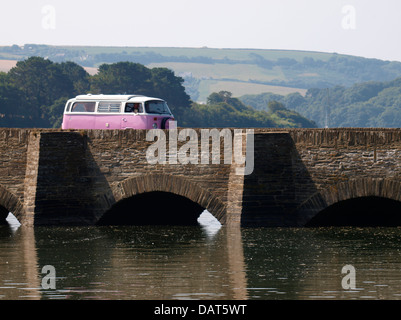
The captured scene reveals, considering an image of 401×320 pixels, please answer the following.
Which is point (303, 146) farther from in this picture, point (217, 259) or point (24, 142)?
point (24, 142)

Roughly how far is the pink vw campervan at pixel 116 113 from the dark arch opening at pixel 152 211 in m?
3.00

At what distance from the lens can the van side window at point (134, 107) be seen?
37.9 metres

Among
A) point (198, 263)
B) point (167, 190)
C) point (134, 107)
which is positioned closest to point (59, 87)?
point (134, 107)

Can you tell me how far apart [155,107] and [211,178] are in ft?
18.5

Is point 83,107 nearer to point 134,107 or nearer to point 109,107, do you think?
point 109,107

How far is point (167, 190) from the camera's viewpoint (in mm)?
34500

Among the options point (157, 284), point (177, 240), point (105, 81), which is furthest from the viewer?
point (105, 81)

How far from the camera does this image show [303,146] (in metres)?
33.1

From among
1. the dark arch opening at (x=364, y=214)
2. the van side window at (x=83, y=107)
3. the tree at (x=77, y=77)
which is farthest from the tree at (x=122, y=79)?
the dark arch opening at (x=364, y=214)

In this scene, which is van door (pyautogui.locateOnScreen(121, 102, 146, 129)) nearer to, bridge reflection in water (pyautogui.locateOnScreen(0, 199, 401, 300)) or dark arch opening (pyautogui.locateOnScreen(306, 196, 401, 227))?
bridge reflection in water (pyautogui.locateOnScreen(0, 199, 401, 300))

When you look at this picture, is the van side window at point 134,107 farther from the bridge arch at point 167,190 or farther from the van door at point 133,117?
the bridge arch at point 167,190

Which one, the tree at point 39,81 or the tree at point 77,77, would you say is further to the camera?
the tree at point 77,77
